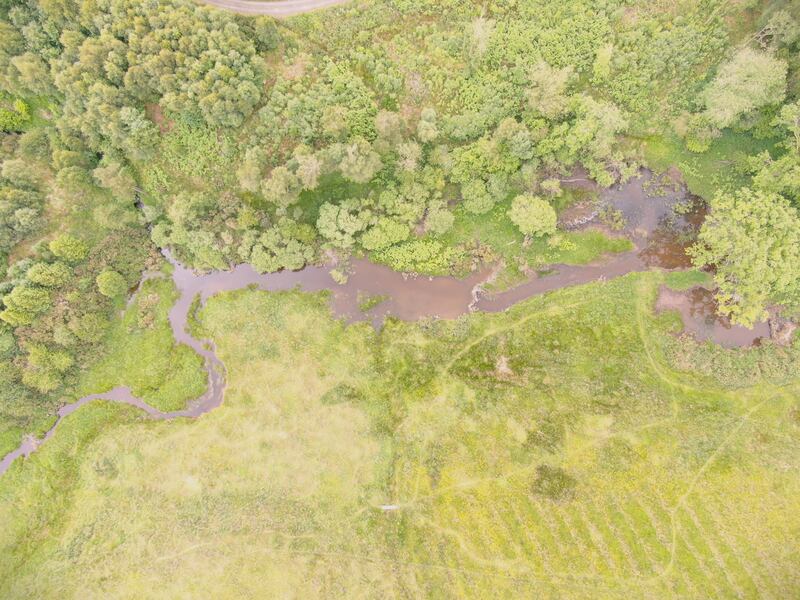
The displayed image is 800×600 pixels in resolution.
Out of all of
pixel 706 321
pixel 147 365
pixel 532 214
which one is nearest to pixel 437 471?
pixel 532 214

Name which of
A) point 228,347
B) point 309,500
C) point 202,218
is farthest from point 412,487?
point 202,218

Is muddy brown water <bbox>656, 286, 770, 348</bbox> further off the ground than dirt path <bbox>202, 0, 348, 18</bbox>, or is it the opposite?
dirt path <bbox>202, 0, 348, 18</bbox>

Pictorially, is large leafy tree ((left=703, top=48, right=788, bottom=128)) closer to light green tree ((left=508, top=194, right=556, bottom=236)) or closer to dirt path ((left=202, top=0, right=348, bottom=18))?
light green tree ((left=508, top=194, right=556, bottom=236))

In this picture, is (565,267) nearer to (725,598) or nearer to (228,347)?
(725,598)

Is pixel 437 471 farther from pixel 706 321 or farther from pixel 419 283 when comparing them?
pixel 706 321

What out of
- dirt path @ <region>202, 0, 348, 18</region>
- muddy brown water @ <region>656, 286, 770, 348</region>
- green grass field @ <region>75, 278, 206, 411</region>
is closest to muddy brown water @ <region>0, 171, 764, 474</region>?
muddy brown water @ <region>656, 286, 770, 348</region>

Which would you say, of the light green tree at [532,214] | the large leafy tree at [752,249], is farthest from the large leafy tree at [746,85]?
the light green tree at [532,214]
